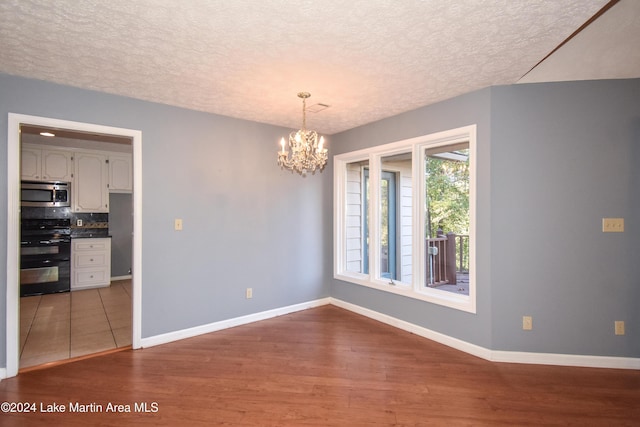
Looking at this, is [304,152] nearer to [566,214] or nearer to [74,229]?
[566,214]

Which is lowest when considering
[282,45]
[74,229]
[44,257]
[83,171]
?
[44,257]

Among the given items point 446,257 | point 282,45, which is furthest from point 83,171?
point 446,257

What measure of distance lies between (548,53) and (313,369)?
3228 mm

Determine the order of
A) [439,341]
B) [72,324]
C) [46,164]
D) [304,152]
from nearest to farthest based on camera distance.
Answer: [304,152]
[439,341]
[72,324]
[46,164]

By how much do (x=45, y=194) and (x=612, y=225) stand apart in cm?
795

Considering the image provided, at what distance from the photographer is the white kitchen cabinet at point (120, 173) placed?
631 centimetres

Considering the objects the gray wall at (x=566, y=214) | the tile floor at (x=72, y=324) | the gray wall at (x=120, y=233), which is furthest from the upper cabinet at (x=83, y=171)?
the gray wall at (x=566, y=214)

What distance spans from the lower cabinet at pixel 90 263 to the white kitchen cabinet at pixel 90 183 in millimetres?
644

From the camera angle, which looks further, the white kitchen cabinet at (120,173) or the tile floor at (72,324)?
the white kitchen cabinet at (120,173)

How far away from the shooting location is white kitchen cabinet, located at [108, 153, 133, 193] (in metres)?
6.31

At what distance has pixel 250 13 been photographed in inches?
75.4

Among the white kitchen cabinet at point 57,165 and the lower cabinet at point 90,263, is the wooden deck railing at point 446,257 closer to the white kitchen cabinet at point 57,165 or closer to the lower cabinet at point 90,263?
the lower cabinet at point 90,263

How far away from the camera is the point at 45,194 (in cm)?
567

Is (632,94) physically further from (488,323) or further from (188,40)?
(188,40)
